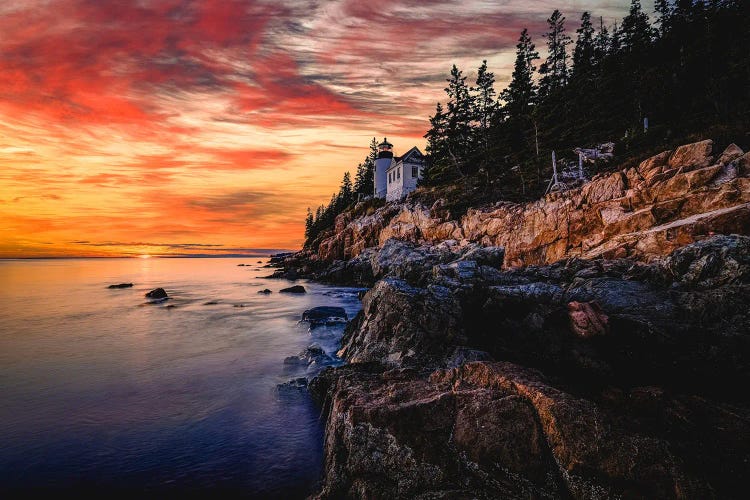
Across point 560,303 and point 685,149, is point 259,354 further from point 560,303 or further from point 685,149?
point 685,149

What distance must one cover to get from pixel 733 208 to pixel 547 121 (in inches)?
1101

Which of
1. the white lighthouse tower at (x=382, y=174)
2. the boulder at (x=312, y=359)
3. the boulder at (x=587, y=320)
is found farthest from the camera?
the white lighthouse tower at (x=382, y=174)

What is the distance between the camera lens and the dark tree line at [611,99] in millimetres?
32906

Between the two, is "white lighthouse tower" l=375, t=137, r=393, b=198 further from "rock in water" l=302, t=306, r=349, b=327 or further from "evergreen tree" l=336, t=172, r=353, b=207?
"rock in water" l=302, t=306, r=349, b=327

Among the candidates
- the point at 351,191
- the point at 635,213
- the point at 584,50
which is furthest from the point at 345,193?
the point at 635,213

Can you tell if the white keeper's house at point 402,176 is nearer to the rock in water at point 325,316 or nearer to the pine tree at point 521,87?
the pine tree at point 521,87

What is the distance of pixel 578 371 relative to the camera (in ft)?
28.3

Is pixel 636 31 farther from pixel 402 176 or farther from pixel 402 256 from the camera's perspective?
pixel 402 256

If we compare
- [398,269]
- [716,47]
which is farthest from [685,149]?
[716,47]

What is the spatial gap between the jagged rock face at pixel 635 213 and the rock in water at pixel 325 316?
14613mm

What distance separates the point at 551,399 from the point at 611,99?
49274 millimetres

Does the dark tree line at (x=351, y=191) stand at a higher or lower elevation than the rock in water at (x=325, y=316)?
higher

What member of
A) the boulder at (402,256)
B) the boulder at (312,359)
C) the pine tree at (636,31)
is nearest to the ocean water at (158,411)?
the boulder at (312,359)

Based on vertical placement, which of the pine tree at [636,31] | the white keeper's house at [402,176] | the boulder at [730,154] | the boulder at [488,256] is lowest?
→ the boulder at [488,256]
